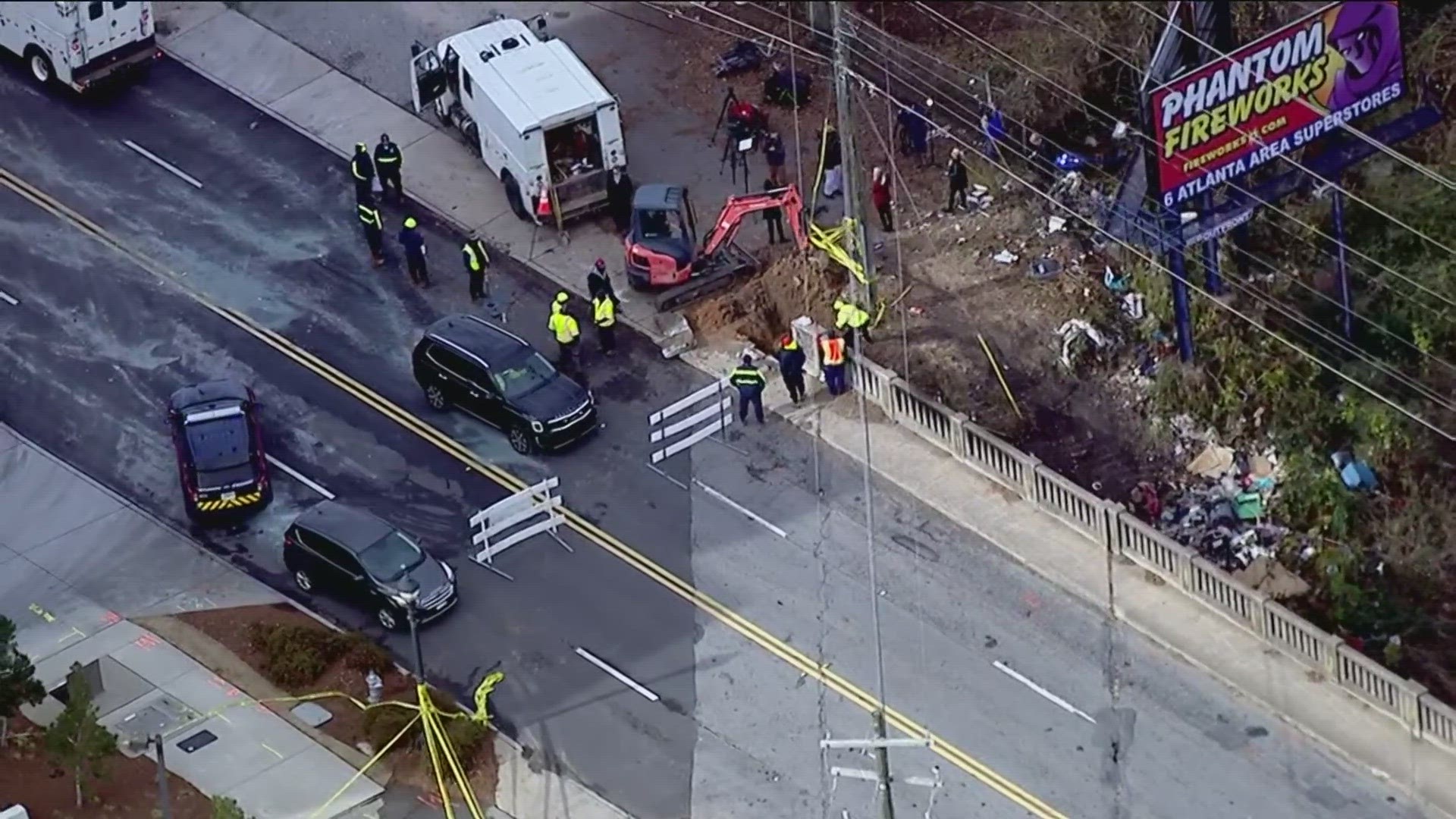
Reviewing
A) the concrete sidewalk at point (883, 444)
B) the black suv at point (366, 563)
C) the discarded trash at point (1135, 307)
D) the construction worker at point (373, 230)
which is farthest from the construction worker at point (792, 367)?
the construction worker at point (373, 230)

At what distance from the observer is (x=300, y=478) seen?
48.9m

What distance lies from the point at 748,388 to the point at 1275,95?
357 inches

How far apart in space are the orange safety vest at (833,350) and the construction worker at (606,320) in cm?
354

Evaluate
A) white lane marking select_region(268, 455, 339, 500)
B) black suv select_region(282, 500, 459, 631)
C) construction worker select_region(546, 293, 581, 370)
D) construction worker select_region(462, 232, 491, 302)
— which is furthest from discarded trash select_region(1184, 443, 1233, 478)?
white lane marking select_region(268, 455, 339, 500)

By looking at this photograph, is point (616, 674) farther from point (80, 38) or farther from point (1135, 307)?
point (80, 38)

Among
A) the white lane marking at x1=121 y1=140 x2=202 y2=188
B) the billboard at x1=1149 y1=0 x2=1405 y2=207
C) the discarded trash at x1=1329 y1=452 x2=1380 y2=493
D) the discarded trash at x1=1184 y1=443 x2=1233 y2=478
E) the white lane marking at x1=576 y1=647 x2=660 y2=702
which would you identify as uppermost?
the billboard at x1=1149 y1=0 x2=1405 y2=207

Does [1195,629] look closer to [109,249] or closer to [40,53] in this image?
[109,249]

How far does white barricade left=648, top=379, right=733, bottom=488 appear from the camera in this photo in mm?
49156

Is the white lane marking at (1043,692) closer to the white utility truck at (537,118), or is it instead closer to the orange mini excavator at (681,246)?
the orange mini excavator at (681,246)

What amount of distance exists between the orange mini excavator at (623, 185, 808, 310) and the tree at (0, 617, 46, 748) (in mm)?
13296

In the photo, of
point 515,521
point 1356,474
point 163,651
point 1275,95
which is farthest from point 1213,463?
point 163,651

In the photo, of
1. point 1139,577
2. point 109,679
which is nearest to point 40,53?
point 109,679

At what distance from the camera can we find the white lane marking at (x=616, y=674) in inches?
1748

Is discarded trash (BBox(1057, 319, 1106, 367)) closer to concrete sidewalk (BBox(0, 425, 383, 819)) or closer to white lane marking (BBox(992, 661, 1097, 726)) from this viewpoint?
white lane marking (BBox(992, 661, 1097, 726))
